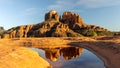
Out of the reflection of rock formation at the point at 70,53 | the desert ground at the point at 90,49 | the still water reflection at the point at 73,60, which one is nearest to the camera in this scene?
the desert ground at the point at 90,49

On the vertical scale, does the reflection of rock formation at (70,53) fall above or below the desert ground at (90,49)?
below

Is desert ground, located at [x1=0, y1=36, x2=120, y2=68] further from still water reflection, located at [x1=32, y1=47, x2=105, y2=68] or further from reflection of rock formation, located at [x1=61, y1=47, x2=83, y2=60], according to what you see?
reflection of rock formation, located at [x1=61, y1=47, x2=83, y2=60]

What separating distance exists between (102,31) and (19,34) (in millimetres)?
79172

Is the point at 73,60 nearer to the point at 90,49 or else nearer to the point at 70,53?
the point at 70,53

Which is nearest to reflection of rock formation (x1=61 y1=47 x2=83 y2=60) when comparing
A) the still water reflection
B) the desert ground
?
the still water reflection

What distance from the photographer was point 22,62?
111 ft

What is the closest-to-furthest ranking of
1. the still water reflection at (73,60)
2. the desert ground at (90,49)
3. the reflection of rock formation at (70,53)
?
1. the desert ground at (90,49)
2. the still water reflection at (73,60)
3. the reflection of rock formation at (70,53)

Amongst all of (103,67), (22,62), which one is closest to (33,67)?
(22,62)

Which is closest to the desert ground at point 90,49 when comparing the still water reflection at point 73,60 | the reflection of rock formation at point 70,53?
the still water reflection at point 73,60

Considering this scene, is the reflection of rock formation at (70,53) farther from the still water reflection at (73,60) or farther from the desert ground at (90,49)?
the desert ground at (90,49)

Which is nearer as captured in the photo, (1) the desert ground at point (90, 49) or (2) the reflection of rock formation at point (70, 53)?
(1) the desert ground at point (90, 49)

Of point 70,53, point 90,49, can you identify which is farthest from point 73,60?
point 90,49

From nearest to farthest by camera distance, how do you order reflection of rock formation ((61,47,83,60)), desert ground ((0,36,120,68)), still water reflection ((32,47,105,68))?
desert ground ((0,36,120,68)), still water reflection ((32,47,105,68)), reflection of rock formation ((61,47,83,60))

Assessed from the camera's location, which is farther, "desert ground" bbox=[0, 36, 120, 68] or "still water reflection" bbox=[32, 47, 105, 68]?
"still water reflection" bbox=[32, 47, 105, 68]
